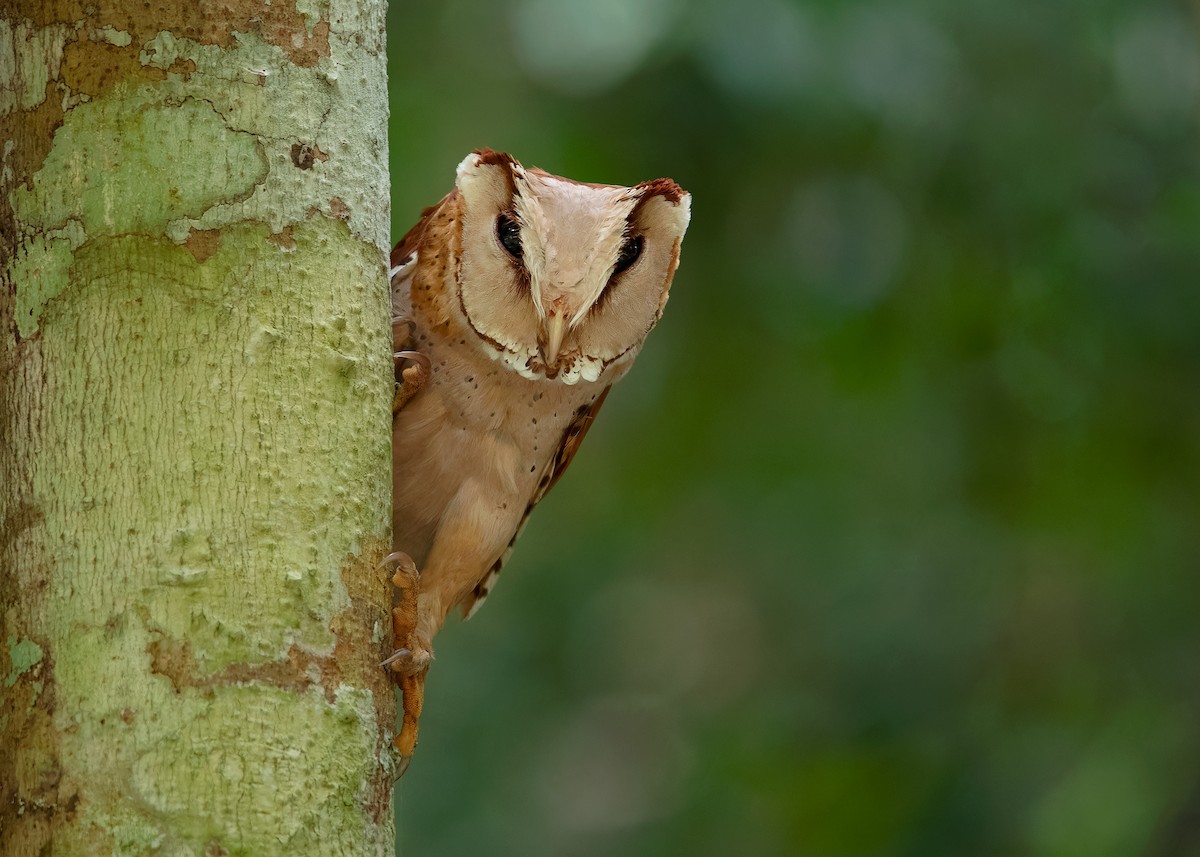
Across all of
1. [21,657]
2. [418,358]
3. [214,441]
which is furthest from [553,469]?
[21,657]

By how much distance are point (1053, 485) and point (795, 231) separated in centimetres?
152

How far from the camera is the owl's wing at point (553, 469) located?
135 inches

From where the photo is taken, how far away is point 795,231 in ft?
20.0

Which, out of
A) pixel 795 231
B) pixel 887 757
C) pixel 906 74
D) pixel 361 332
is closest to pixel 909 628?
pixel 887 757

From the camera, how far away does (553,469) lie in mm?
3562

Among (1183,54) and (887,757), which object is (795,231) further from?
(887,757)

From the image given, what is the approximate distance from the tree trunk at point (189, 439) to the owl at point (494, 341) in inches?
25.4

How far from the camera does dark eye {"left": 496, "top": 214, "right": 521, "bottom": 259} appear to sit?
Result: 3006mm

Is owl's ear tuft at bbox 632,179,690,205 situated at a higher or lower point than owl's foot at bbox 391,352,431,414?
higher

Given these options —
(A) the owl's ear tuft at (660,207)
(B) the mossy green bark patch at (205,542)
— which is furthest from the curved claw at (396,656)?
(A) the owl's ear tuft at (660,207)

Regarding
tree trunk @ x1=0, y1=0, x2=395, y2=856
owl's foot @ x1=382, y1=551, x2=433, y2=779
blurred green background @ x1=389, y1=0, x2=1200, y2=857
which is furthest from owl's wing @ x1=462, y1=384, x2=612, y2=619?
blurred green background @ x1=389, y1=0, x2=1200, y2=857

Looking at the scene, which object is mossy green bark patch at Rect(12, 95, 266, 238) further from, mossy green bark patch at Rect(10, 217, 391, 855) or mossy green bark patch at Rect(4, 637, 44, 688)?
mossy green bark patch at Rect(4, 637, 44, 688)

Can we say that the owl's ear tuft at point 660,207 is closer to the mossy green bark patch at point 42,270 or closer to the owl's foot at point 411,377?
the owl's foot at point 411,377

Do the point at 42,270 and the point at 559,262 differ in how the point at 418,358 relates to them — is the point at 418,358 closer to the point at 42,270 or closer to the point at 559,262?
the point at 559,262
